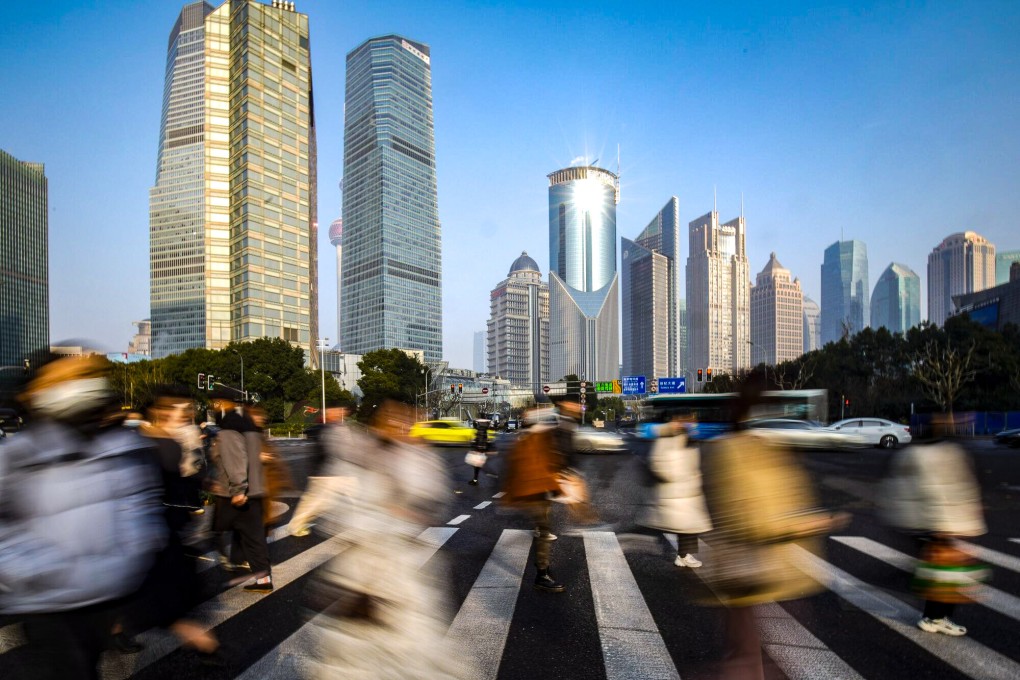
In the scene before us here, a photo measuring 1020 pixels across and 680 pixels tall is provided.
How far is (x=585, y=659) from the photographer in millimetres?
4059

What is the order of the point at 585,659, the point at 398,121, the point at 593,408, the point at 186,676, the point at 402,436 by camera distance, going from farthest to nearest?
the point at 398,121 < the point at 593,408 < the point at 585,659 < the point at 186,676 < the point at 402,436

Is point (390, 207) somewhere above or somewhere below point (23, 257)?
above

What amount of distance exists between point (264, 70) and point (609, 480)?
10411 cm

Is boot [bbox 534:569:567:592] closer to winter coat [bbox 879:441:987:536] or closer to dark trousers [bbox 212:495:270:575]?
dark trousers [bbox 212:495:270:575]

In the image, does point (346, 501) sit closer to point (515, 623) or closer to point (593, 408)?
point (515, 623)

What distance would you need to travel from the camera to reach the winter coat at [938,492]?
4.27 metres

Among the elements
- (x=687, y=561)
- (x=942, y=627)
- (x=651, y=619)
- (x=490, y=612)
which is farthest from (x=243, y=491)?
(x=942, y=627)

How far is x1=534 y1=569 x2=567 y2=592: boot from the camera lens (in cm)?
567

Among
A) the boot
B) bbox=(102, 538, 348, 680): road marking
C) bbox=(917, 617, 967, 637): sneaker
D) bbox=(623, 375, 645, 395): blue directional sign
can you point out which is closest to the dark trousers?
bbox=(102, 538, 348, 680): road marking

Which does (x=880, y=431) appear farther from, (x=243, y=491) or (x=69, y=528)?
(x=69, y=528)

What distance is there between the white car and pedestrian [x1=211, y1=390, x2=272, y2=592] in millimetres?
27510

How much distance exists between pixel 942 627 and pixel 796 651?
1.27 meters

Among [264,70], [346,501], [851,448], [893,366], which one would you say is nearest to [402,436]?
[346,501]

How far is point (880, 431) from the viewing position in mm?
27344
